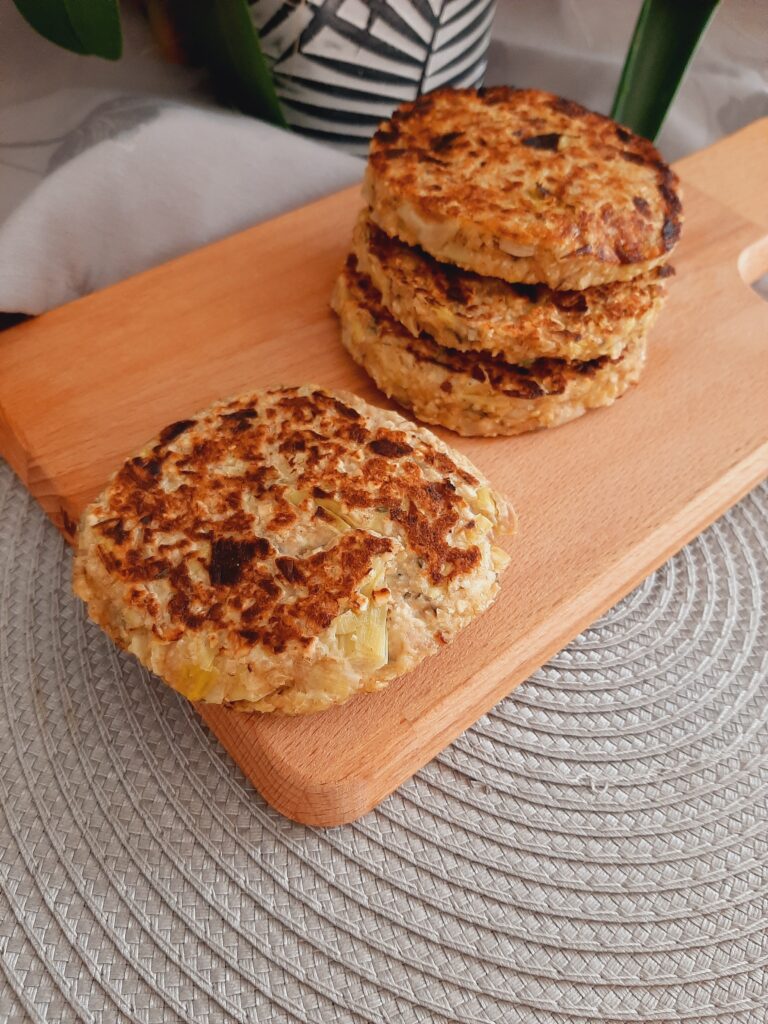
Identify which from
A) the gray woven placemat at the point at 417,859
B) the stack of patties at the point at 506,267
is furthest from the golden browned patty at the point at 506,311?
the gray woven placemat at the point at 417,859

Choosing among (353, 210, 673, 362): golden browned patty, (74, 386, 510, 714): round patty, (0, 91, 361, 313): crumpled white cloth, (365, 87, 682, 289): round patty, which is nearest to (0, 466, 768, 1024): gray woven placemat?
(74, 386, 510, 714): round patty

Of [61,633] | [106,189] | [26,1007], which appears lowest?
[26,1007]

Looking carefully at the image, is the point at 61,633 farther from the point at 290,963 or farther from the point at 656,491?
the point at 656,491

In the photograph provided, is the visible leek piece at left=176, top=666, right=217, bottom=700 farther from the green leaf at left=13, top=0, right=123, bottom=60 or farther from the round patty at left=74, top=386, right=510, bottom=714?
the green leaf at left=13, top=0, right=123, bottom=60

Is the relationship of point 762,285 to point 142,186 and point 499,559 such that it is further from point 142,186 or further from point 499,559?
point 142,186

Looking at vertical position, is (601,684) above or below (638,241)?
below

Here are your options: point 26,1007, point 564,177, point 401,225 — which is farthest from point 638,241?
point 26,1007

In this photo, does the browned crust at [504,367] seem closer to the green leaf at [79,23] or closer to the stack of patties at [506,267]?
the stack of patties at [506,267]
